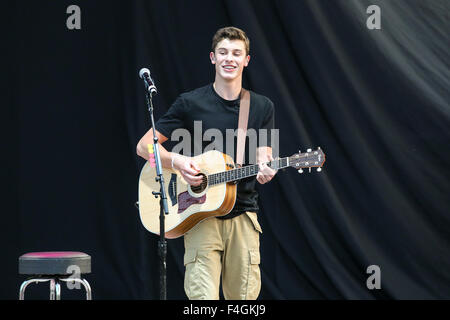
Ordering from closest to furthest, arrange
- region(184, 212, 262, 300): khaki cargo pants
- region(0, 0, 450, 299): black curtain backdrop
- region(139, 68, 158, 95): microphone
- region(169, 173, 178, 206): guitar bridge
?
region(139, 68, 158, 95): microphone, region(184, 212, 262, 300): khaki cargo pants, region(169, 173, 178, 206): guitar bridge, region(0, 0, 450, 299): black curtain backdrop

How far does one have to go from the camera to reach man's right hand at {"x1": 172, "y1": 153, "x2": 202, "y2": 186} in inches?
171

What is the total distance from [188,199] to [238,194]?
371mm

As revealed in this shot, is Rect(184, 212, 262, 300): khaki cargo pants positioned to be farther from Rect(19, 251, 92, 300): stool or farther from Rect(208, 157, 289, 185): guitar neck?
Rect(19, 251, 92, 300): stool

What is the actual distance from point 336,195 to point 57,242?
235 centimetres

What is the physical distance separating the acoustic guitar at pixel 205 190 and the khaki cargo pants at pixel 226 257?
0.11 m

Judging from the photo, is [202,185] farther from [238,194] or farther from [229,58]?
[229,58]

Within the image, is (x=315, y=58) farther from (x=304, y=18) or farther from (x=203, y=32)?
(x=203, y=32)

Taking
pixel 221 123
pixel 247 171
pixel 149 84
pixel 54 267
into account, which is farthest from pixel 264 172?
pixel 54 267

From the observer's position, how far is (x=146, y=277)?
18.8ft

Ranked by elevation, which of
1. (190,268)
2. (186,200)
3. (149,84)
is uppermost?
(149,84)

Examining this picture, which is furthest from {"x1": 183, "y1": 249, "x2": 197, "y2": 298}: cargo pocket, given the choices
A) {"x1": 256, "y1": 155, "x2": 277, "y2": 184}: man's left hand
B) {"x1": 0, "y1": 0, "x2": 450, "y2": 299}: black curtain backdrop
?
{"x1": 0, "y1": 0, "x2": 450, "y2": 299}: black curtain backdrop

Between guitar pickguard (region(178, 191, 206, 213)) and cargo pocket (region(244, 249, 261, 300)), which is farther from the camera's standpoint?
guitar pickguard (region(178, 191, 206, 213))

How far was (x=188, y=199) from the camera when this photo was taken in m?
4.45
